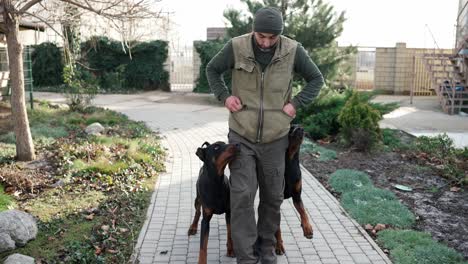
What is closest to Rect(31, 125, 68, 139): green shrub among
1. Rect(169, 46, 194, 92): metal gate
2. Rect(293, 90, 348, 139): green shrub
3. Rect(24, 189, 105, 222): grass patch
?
Rect(24, 189, 105, 222): grass patch

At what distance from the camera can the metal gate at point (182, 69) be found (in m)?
24.1

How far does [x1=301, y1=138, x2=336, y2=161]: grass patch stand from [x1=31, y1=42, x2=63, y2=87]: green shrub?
16.5 metres

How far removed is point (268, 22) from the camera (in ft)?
11.2

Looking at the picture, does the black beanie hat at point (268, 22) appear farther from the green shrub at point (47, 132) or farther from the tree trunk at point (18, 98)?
the green shrub at point (47, 132)

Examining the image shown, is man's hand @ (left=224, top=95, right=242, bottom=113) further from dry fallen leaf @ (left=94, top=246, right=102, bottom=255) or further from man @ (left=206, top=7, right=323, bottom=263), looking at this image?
dry fallen leaf @ (left=94, top=246, right=102, bottom=255)

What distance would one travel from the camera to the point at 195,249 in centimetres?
445

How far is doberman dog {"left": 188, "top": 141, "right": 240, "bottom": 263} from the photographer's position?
143 inches

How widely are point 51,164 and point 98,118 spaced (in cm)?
442

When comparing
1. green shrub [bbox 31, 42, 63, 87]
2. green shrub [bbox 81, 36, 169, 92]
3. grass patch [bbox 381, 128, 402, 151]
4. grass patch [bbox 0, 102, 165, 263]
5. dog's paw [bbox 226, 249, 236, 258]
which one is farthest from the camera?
green shrub [bbox 31, 42, 63, 87]

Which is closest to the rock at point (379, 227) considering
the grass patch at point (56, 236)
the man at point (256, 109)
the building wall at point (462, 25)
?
the man at point (256, 109)

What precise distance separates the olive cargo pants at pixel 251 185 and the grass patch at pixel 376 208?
69.9 inches

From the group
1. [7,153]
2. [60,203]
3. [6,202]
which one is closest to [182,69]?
[7,153]

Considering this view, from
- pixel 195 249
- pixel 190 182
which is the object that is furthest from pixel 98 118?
pixel 195 249

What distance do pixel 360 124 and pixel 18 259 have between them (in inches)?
250
